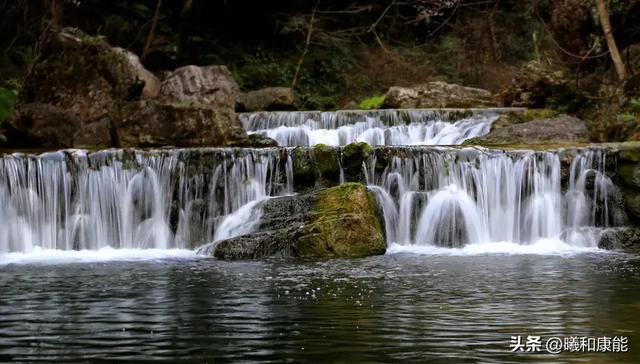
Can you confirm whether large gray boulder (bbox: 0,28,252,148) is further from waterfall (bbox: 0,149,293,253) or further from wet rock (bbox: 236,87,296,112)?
waterfall (bbox: 0,149,293,253)

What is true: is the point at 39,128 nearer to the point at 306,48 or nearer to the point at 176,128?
the point at 176,128

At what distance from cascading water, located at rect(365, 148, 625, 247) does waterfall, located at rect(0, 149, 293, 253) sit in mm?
1881

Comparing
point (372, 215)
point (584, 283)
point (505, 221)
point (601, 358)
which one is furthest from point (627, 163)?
point (601, 358)

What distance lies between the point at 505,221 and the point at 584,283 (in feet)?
16.8

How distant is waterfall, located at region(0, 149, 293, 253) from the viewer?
13.3 m

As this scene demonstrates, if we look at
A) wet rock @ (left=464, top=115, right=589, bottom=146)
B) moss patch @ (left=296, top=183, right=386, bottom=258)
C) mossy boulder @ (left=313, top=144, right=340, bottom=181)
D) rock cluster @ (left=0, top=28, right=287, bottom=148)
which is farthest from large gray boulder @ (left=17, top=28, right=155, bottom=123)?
moss patch @ (left=296, top=183, right=386, bottom=258)

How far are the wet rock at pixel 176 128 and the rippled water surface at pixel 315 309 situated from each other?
5997 millimetres

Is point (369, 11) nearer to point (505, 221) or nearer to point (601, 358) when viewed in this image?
point (505, 221)

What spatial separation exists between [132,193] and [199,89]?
7358mm

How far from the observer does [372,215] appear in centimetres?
1162

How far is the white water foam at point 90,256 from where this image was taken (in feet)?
37.1

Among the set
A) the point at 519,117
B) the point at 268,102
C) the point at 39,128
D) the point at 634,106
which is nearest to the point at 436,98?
the point at 519,117

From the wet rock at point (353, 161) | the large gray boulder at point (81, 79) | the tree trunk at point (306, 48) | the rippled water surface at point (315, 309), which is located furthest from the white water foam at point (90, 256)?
the tree trunk at point (306, 48)

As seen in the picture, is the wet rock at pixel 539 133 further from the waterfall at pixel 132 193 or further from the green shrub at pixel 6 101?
the green shrub at pixel 6 101
